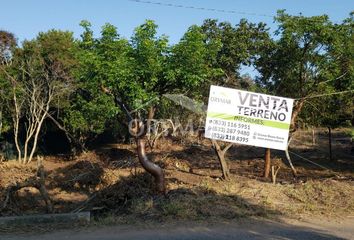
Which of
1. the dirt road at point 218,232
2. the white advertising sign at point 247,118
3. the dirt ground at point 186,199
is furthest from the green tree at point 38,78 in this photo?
the dirt road at point 218,232

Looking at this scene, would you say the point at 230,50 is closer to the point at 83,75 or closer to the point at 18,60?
the point at 83,75

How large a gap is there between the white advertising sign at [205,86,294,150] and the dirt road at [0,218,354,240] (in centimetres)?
231

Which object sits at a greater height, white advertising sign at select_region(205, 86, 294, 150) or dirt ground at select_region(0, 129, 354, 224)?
white advertising sign at select_region(205, 86, 294, 150)

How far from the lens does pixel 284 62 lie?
17.2 meters

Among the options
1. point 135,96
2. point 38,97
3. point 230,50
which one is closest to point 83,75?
point 135,96

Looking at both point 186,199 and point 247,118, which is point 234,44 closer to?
point 247,118

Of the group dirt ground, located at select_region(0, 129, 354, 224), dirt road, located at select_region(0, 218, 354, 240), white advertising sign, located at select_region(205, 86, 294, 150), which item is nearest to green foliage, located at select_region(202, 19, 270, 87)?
dirt ground, located at select_region(0, 129, 354, 224)

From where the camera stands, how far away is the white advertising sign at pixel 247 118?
10609mm

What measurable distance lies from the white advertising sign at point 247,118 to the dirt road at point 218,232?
7.56 feet

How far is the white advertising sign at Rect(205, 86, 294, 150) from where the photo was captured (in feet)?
34.8

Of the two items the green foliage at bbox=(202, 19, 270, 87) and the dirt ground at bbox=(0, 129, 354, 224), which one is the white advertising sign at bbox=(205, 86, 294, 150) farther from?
the green foliage at bbox=(202, 19, 270, 87)

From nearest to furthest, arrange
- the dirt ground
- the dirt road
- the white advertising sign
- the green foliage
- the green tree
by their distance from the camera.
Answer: the dirt road
the dirt ground
the white advertising sign
the green foliage
the green tree

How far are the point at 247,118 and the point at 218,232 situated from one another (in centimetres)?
325

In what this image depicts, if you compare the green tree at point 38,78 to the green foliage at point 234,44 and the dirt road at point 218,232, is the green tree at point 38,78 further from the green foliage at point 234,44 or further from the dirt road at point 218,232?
the dirt road at point 218,232
